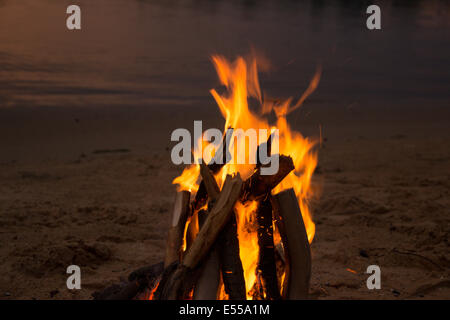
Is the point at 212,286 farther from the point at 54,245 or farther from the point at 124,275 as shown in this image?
the point at 54,245

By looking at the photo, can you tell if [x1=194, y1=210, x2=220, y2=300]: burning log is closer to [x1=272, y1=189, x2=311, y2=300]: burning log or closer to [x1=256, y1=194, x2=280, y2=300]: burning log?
[x1=256, y1=194, x2=280, y2=300]: burning log

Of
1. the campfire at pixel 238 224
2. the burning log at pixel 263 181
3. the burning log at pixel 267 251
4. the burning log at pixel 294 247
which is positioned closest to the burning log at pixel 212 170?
the campfire at pixel 238 224

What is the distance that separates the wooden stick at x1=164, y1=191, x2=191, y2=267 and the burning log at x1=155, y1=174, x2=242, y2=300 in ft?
0.78

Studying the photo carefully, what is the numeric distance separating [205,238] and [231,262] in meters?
0.23

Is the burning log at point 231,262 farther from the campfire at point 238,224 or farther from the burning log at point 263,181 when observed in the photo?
the burning log at point 263,181

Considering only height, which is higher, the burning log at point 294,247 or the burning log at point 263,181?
the burning log at point 263,181

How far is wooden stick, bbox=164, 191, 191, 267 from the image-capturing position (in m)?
2.96

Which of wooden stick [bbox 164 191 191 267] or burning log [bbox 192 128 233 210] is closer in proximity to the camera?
wooden stick [bbox 164 191 191 267]

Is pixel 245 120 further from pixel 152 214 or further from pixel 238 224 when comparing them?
pixel 152 214

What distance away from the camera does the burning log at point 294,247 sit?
2736 mm

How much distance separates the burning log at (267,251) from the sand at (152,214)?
82 cm

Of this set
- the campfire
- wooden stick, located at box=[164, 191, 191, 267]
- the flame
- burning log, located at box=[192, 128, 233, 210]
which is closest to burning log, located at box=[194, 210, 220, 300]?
the campfire

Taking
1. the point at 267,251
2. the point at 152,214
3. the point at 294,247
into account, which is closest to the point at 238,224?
the point at 267,251

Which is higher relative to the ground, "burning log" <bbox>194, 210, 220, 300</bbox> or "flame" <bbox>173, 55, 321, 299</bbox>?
"flame" <bbox>173, 55, 321, 299</bbox>
